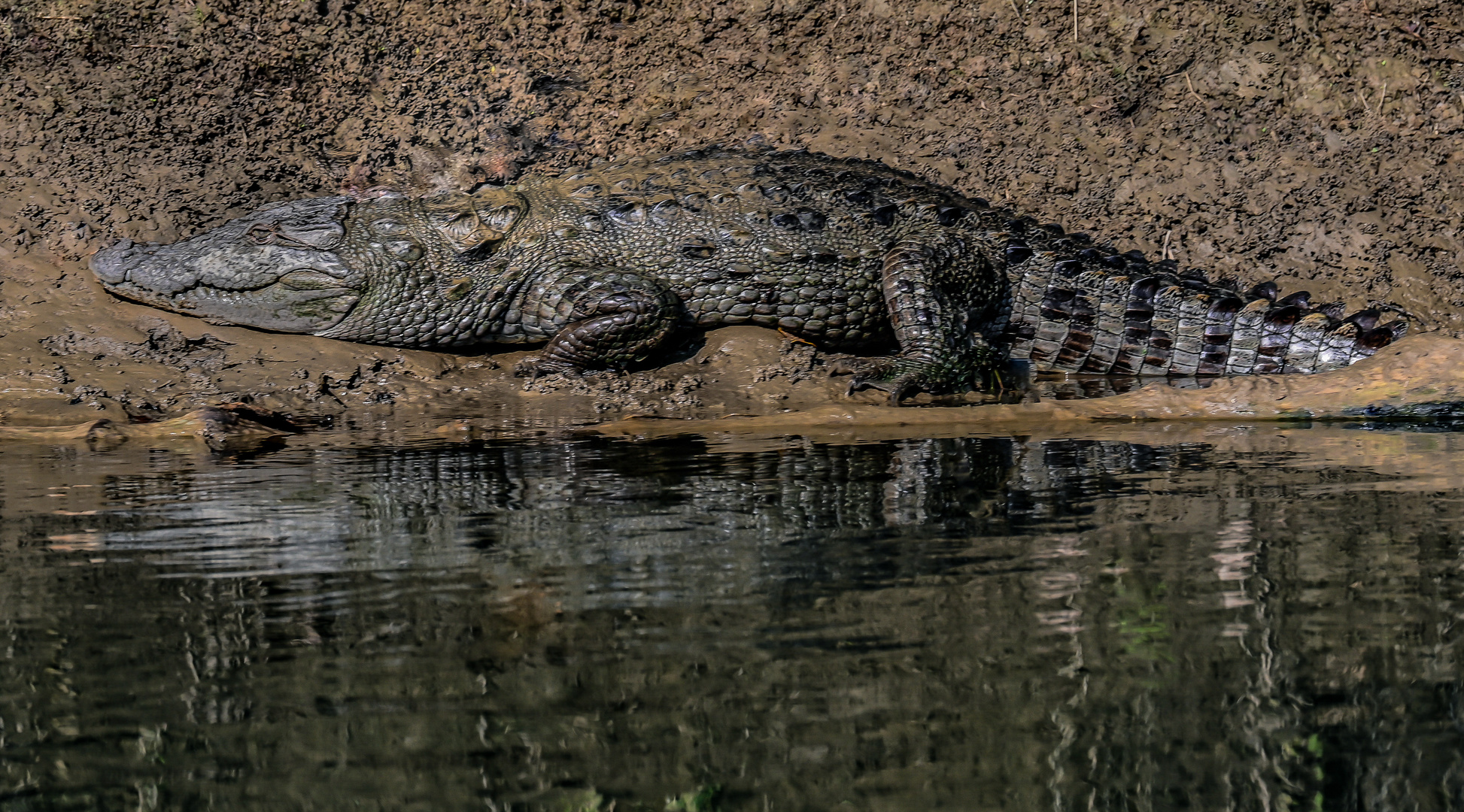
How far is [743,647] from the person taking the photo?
1.93 meters

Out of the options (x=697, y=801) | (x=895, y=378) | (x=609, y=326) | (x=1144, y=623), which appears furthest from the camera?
(x=609, y=326)

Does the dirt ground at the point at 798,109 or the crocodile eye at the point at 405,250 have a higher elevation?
the dirt ground at the point at 798,109

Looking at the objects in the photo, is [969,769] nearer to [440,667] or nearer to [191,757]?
[440,667]

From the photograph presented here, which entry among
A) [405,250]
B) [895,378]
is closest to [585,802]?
[895,378]

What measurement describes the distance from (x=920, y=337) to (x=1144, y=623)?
3.75 metres

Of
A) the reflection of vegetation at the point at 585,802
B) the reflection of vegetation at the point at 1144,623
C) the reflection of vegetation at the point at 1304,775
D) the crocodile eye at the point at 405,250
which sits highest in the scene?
the crocodile eye at the point at 405,250

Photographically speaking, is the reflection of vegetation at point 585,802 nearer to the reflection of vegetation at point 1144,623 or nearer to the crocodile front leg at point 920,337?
the reflection of vegetation at point 1144,623

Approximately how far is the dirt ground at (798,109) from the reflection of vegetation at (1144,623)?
3940mm

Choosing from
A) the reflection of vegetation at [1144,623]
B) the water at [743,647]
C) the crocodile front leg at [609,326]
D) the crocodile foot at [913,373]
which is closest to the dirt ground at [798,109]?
the crocodile front leg at [609,326]

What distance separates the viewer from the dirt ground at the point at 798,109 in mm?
6855

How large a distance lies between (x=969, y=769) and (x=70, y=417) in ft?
15.2

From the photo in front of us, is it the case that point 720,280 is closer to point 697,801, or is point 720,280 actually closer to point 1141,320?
point 1141,320

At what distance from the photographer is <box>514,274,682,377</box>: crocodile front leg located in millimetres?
5734

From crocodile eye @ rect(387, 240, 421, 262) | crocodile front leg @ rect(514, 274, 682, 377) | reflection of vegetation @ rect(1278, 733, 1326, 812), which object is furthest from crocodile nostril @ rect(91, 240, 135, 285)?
reflection of vegetation @ rect(1278, 733, 1326, 812)
